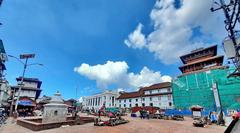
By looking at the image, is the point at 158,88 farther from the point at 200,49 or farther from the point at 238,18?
the point at 238,18

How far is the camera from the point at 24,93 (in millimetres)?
51000

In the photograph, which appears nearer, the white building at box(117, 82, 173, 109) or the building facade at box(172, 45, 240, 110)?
the building facade at box(172, 45, 240, 110)

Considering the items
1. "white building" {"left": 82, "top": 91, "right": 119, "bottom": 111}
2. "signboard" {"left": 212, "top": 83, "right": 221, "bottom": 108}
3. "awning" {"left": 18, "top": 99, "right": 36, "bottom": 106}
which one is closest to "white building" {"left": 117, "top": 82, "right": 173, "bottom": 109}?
"white building" {"left": 82, "top": 91, "right": 119, "bottom": 111}

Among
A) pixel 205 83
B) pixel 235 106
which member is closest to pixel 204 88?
pixel 205 83

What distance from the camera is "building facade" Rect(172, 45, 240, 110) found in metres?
37.4

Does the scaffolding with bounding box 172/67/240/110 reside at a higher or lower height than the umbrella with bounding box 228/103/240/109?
higher

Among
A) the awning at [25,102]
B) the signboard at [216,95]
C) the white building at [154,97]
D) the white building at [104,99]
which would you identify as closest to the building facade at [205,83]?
the signboard at [216,95]

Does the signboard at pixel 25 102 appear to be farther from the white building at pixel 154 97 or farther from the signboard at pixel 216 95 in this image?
the signboard at pixel 216 95

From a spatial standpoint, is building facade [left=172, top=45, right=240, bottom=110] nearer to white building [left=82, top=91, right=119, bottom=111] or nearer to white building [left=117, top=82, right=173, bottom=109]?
white building [left=117, top=82, right=173, bottom=109]

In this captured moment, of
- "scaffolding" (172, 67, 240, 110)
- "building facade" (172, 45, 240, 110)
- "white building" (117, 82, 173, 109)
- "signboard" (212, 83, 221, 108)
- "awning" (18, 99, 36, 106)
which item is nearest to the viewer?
"scaffolding" (172, 67, 240, 110)

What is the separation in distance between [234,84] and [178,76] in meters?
15.6

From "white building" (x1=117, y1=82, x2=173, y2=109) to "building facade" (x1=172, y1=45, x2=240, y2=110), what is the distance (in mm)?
8044

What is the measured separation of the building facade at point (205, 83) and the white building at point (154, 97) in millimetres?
8044

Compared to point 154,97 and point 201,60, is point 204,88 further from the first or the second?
point 154,97
